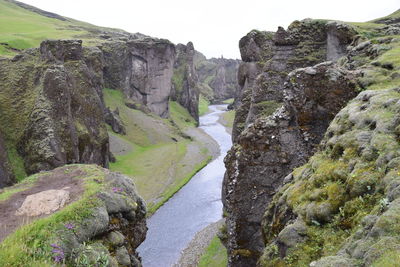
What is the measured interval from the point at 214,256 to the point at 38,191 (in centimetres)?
2707

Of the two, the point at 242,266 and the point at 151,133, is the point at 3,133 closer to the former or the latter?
the point at 242,266

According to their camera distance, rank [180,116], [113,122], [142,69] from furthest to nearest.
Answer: [180,116] < [142,69] < [113,122]

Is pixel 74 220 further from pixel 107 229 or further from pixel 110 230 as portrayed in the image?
pixel 110 230

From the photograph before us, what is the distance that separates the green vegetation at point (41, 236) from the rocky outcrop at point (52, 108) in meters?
38.9

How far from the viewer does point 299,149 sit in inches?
1022

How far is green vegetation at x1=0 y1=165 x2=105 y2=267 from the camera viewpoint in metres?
13.5

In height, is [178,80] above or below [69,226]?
above

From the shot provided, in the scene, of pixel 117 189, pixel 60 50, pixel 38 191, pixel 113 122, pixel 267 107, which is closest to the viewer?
pixel 117 189

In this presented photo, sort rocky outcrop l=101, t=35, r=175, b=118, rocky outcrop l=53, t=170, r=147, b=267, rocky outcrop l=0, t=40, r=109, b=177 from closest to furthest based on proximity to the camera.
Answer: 1. rocky outcrop l=53, t=170, r=147, b=267
2. rocky outcrop l=0, t=40, r=109, b=177
3. rocky outcrop l=101, t=35, r=175, b=118

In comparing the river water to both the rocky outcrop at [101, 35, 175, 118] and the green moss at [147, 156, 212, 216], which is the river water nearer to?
the green moss at [147, 156, 212, 216]

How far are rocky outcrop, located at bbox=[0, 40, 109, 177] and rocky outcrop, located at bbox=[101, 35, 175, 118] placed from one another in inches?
2708

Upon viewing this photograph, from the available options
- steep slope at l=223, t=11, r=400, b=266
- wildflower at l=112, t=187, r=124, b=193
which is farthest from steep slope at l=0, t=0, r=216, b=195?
steep slope at l=223, t=11, r=400, b=266

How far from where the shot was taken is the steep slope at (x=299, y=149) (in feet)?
45.1

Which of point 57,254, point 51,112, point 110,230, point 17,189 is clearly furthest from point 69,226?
point 51,112
